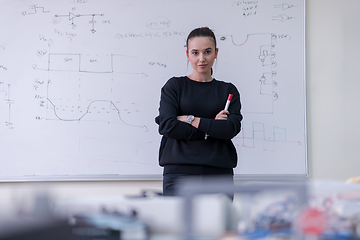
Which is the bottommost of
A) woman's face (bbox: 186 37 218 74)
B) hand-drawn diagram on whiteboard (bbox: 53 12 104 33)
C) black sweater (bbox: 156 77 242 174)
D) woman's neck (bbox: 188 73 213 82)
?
black sweater (bbox: 156 77 242 174)

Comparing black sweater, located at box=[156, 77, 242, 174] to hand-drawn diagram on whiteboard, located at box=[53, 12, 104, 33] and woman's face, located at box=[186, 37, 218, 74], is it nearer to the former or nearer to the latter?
woman's face, located at box=[186, 37, 218, 74]

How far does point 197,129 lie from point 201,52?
1.34ft

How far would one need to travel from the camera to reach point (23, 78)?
2.64 m

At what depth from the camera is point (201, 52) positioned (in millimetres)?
1767

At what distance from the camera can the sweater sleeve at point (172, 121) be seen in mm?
1665

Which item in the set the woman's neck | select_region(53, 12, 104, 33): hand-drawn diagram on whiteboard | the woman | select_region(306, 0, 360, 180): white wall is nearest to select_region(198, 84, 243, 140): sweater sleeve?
the woman

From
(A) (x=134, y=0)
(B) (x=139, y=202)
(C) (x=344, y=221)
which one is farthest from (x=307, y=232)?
(A) (x=134, y=0)

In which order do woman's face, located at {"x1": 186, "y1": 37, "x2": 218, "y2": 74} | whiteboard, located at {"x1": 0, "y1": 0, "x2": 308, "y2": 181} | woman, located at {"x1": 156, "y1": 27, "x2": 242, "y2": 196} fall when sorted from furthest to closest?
whiteboard, located at {"x1": 0, "y1": 0, "x2": 308, "y2": 181} < woman's face, located at {"x1": 186, "y1": 37, "x2": 218, "y2": 74} < woman, located at {"x1": 156, "y1": 27, "x2": 242, "y2": 196}

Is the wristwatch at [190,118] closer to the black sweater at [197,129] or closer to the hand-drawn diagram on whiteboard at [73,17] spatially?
the black sweater at [197,129]

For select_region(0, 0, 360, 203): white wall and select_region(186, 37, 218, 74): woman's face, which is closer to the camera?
select_region(186, 37, 218, 74): woman's face

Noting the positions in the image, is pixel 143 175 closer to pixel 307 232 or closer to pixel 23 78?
pixel 23 78

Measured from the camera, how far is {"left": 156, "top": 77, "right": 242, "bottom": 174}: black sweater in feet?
5.40

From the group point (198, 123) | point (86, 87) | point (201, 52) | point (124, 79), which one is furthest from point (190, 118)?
point (86, 87)

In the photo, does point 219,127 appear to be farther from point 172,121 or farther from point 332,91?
point 332,91
